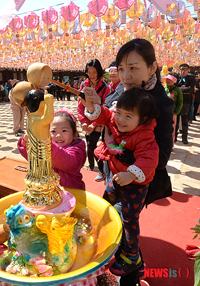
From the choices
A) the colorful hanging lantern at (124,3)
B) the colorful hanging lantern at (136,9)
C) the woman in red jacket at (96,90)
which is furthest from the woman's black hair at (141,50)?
the colorful hanging lantern at (136,9)

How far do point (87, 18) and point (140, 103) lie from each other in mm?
3638

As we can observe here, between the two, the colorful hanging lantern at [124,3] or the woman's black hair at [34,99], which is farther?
the colorful hanging lantern at [124,3]

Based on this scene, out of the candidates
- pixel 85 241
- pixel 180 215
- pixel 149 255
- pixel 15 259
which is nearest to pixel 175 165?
pixel 180 215

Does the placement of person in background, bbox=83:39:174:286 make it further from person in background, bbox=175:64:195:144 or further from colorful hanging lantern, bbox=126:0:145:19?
person in background, bbox=175:64:195:144

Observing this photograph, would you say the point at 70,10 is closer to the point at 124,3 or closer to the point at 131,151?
the point at 124,3

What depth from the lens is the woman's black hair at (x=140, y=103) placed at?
906mm

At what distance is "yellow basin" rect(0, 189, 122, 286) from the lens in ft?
1.91

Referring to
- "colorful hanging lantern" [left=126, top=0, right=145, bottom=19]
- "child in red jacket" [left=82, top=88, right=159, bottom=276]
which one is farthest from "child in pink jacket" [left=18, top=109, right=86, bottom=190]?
"colorful hanging lantern" [left=126, top=0, right=145, bottom=19]

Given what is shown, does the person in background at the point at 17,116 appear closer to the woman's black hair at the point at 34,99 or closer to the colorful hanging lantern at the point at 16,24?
the colorful hanging lantern at the point at 16,24

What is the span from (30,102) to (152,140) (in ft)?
1.75

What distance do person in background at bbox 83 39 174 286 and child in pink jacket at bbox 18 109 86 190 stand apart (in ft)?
0.66

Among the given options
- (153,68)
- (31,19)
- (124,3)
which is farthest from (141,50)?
(31,19)

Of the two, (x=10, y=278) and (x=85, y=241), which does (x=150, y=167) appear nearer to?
(x=85, y=241)

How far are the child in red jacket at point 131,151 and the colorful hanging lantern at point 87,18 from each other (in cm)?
A: 351
